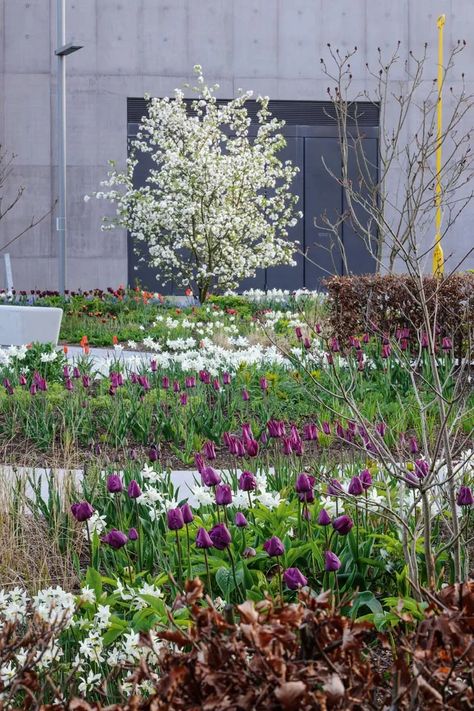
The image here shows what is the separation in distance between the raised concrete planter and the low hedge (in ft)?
10.4

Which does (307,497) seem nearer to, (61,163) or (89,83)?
(61,163)

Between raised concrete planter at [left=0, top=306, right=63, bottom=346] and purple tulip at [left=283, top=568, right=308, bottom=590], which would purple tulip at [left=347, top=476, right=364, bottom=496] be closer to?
purple tulip at [left=283, top=568, right=308, bottom=590]

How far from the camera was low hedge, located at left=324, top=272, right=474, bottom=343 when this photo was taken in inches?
383

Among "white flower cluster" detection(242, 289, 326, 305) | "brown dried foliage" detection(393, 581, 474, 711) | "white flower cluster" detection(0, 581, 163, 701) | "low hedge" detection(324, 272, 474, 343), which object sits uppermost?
"brown dried foliage" detection(393, 581, 474, 711)

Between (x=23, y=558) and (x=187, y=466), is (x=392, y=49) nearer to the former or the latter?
(x=187, y=466)

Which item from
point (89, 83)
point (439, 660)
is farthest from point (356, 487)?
point (89, 83)

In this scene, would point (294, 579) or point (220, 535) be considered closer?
point (294, 579)

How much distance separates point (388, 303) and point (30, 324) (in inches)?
161

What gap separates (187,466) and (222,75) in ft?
62.6

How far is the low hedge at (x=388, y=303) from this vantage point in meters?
9.73

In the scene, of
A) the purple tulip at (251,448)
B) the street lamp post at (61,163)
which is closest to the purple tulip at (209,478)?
the purple tulip at (251,448)

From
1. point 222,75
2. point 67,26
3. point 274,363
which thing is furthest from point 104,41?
point 274,363

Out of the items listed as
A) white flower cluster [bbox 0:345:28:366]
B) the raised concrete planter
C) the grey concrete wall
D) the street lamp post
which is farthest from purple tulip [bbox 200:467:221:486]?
the grey concrete wall

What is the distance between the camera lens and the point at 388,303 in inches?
406
